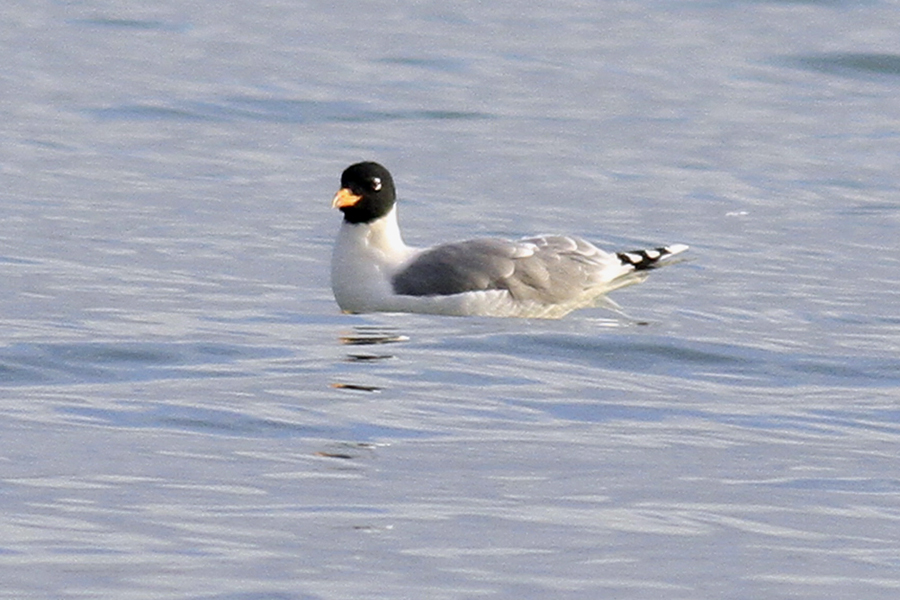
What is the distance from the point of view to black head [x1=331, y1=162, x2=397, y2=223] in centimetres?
1281

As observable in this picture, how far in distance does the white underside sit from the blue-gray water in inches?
6.8

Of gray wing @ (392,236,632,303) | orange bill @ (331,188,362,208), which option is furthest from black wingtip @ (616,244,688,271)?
orange bill @ (331,188,362,208)

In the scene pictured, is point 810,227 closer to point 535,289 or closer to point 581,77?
point 535,289

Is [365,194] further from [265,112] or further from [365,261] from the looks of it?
[265,112]

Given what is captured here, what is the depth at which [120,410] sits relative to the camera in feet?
28.6

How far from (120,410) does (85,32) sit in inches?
761

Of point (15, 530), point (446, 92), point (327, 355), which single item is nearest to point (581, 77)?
point (446, 92)

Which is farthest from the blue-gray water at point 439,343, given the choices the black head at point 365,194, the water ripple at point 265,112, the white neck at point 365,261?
the black head at point 365,194

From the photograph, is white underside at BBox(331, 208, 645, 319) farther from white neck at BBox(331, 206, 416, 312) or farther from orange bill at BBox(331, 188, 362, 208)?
orange bill at BBox(331, 188, 362, 208)

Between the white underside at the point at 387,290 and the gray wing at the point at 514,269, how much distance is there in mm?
46

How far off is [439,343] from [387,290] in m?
1.30

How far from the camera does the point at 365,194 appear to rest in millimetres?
12898

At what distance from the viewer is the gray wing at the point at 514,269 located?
12211 mm

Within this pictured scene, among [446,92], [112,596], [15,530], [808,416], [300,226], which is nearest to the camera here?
[112,596]
